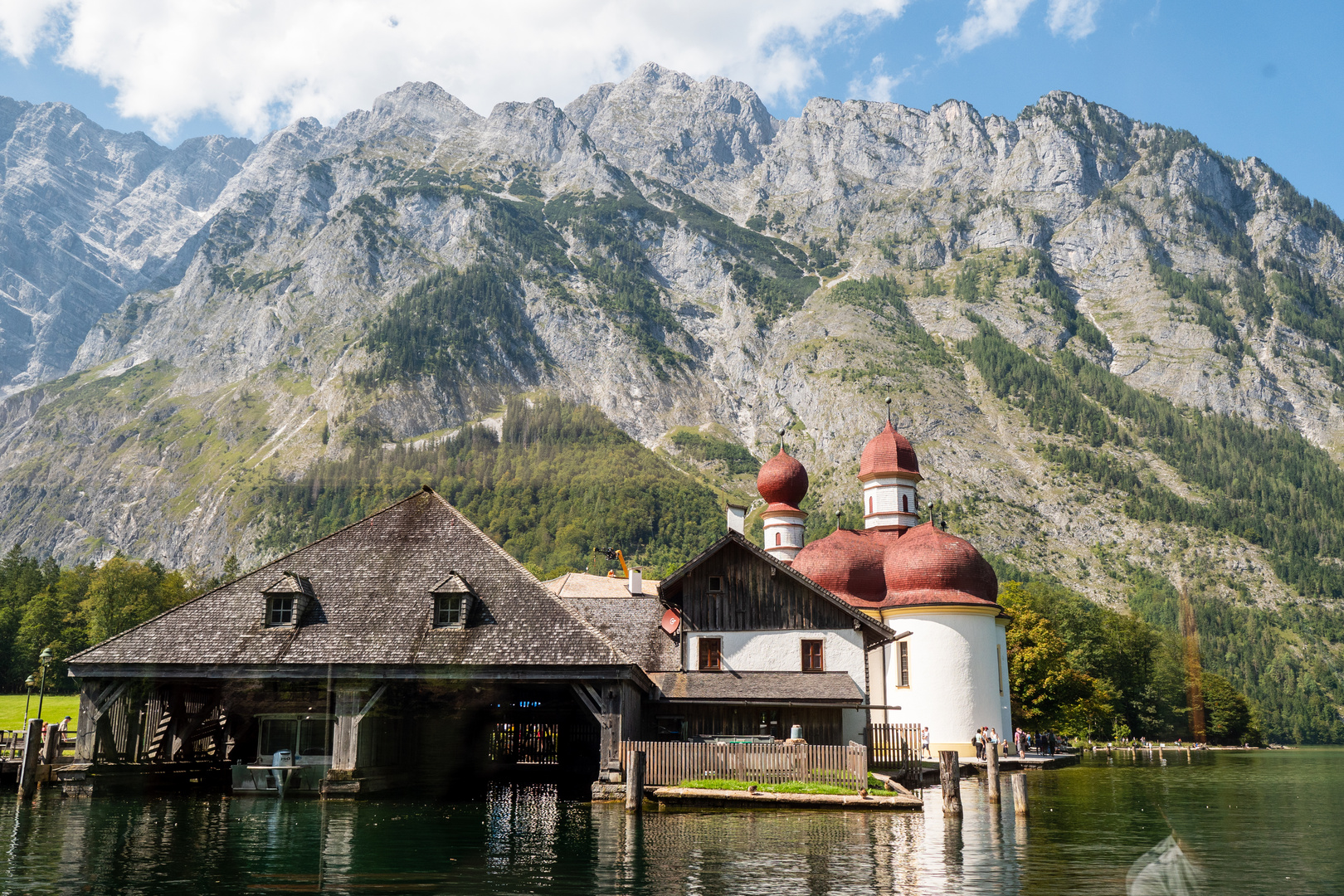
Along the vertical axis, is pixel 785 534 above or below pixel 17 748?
above

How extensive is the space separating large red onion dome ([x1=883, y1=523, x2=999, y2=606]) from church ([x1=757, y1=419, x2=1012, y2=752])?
4 centimetres

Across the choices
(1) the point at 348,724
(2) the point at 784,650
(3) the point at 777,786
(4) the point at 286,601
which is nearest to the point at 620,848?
(3) the point at 777,786

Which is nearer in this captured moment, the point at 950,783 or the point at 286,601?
the point at 950,783

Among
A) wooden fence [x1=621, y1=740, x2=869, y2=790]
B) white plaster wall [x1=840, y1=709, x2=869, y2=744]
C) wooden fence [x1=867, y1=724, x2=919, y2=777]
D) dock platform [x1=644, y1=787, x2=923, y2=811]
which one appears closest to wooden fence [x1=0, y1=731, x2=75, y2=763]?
wooden fence [x1=621, y1=740, x2=869, y2=790]

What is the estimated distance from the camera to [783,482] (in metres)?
67.2

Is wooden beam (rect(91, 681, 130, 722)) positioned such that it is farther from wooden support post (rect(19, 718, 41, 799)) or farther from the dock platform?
the dock platform

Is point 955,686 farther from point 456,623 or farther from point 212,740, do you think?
point 212,740

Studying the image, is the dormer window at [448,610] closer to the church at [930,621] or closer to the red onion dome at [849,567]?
the church at [930,621]

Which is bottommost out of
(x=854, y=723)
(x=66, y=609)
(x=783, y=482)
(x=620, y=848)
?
(x=620, y=848)

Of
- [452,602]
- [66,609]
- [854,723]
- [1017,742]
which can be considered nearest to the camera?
[452,602]

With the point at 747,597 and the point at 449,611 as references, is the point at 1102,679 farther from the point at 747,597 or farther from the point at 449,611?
the point at 449,611

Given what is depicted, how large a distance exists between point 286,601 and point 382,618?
3489 millimetres

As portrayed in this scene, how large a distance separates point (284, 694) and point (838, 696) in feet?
63.1

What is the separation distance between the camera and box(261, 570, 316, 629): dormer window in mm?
33469
